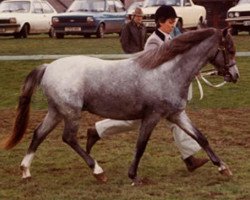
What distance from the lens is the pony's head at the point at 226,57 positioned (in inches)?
344

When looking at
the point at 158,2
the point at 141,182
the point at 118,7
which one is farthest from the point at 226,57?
the point at 118,7

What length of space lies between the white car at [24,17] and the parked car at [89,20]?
97 cm

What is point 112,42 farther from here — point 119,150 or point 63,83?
point 63,83

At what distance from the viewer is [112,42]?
31922 millimetres

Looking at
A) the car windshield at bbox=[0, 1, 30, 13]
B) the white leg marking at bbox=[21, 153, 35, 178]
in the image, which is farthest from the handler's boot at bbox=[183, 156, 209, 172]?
the car windshield at bbox=[0, 1, 30, 13]

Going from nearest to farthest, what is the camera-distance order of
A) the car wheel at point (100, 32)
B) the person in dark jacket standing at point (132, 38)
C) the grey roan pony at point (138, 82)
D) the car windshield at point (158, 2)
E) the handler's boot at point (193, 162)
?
the grey roan pony at point (138, 82) → the handler's boot at point (193, 162) → the person in dark jacket standing at point (132, 38) → the car windshield at point (158, 2) → the car wheel at point (100, 32)

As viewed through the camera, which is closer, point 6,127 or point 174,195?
A: point 174,195

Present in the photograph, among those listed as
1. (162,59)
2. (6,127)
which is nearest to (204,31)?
(162,59)

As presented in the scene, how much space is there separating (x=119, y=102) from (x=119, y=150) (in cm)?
223

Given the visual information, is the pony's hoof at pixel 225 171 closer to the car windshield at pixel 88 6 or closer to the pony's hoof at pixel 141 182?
the pony's hoof at pixel 141 182

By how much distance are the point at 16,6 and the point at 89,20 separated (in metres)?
4.26

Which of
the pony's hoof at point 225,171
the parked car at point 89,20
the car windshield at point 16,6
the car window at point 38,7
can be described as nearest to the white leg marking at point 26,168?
the pony's hoof at point 225,171

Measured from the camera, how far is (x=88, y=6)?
36.9 m

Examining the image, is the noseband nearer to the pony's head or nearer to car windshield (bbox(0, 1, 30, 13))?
the pony's head
